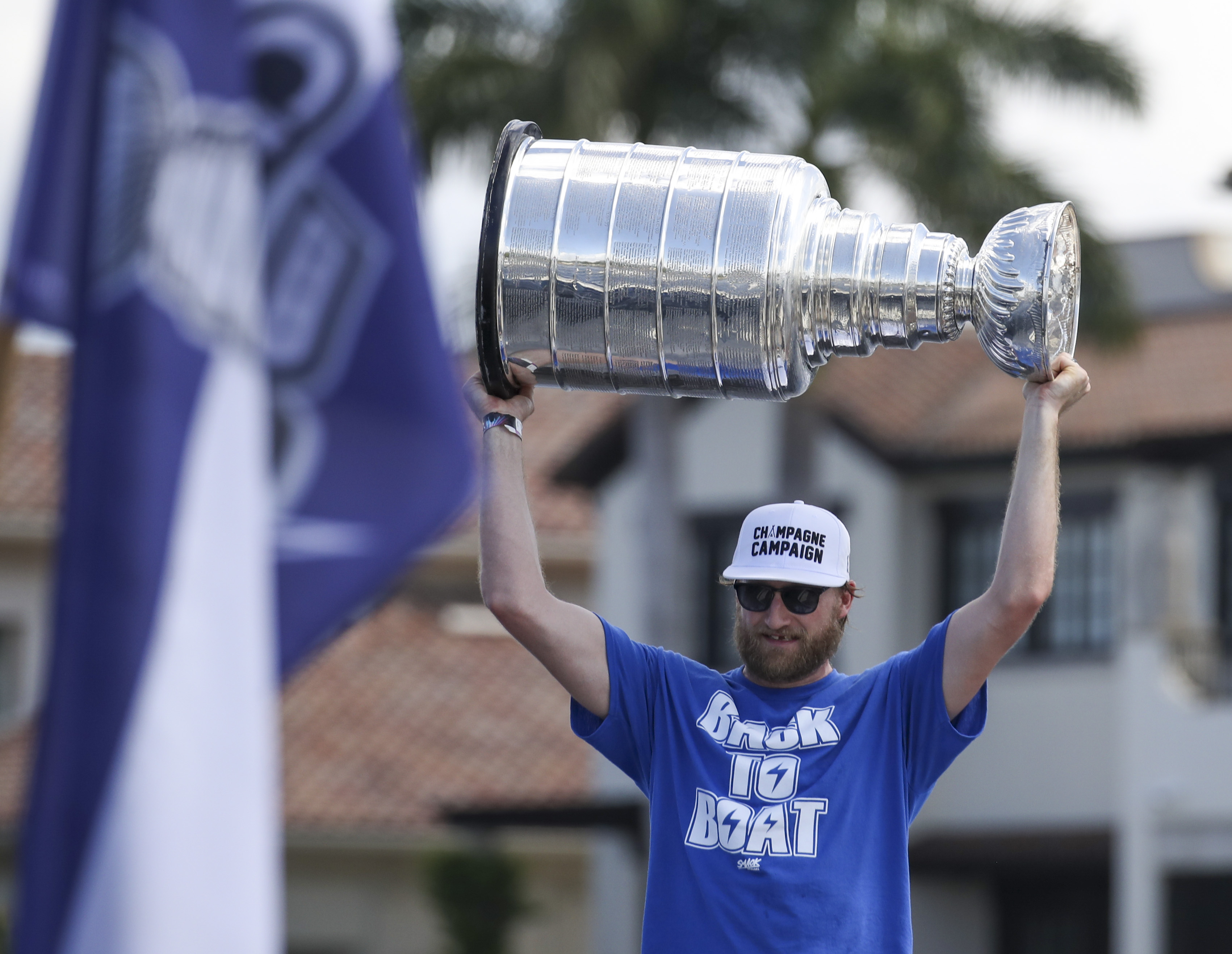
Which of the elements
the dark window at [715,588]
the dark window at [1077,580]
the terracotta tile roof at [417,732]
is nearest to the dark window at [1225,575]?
the dark window at [1077,580]

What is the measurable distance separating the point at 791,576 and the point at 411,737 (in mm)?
24482

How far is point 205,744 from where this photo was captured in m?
6.11

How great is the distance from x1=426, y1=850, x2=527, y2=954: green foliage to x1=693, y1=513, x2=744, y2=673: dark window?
139 inches

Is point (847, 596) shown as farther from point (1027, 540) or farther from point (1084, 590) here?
point (1084, 590)

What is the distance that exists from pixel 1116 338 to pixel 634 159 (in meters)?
17.9

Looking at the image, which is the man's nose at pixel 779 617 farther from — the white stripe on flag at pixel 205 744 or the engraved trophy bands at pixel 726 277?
the white stripe on flag at pixel 205 744

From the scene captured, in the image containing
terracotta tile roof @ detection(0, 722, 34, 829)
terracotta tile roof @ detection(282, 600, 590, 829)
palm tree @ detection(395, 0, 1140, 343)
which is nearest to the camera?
palm tree @ detection(395, 0, 1140, 343)

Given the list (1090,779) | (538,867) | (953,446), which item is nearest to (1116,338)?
(953,446)

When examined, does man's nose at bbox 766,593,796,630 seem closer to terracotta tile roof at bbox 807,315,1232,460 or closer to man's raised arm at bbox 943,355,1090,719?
man's raised arm at bbox 943,355,1090,719

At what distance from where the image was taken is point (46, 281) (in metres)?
6.84

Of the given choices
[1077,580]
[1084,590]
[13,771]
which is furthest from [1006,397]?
[13,771]

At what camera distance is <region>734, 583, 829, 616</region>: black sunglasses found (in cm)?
464

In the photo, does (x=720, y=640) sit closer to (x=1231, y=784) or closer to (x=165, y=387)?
(x=1231, y=784)

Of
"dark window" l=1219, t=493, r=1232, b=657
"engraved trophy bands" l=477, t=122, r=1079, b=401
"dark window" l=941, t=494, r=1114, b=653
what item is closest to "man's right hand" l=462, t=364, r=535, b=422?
"engraved trophy bands" l=477, t=122, r=1079, b=401
